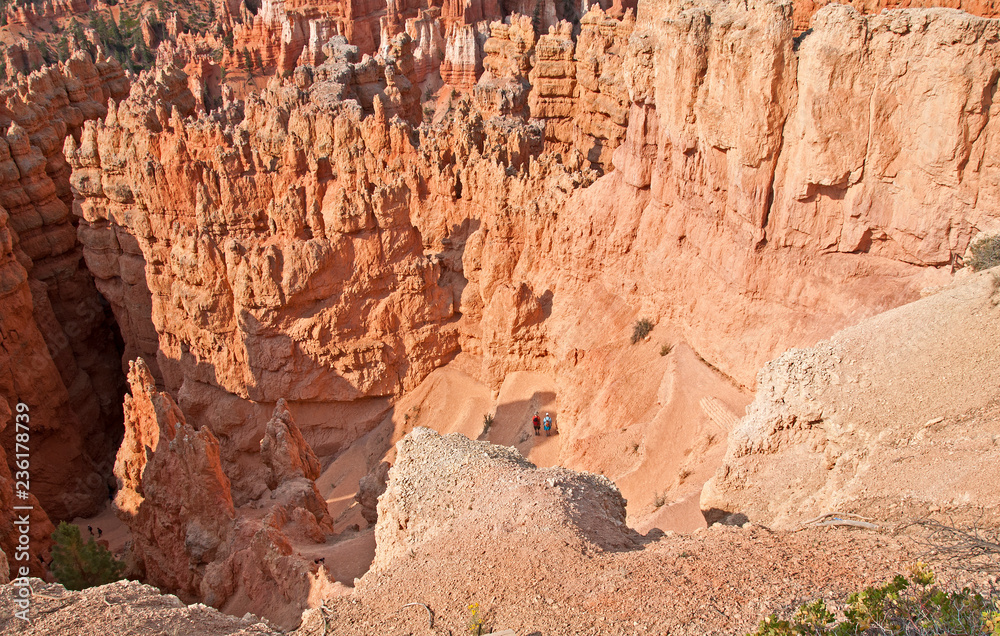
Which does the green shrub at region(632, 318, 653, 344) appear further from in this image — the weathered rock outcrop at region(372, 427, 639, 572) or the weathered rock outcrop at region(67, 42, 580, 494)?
the weathered rock outcrop at region(372, 427, 639, 572)

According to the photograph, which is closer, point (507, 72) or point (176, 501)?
point (176, 501)

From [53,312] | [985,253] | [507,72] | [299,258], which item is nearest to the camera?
[985,253]

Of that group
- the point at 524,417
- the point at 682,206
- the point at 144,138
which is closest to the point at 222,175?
the point at 144,138

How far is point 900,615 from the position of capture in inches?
235

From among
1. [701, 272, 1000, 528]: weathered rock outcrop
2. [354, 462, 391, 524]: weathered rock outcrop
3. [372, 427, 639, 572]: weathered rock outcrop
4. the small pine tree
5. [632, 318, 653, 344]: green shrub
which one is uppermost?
[701, 272, 1000, 528]: weathered rock outcrop

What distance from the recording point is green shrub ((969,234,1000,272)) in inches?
438

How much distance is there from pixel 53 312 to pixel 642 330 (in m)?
21.1

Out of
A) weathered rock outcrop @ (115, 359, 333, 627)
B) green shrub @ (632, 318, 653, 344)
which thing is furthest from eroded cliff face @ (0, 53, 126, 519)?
green shrub @ (632, 318, 653, 344)

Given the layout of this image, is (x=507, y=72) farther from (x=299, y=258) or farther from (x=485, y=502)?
(x=485, y=502)

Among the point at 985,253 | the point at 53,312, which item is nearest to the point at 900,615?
the point at 985,253

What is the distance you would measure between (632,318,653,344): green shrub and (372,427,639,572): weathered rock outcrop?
21.2 ft

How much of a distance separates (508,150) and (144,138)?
1128 centimetres

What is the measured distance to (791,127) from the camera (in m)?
13.6

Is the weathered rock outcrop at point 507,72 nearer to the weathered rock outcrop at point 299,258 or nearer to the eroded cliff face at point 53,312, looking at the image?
the weathered rock outcrop at point 299,258
